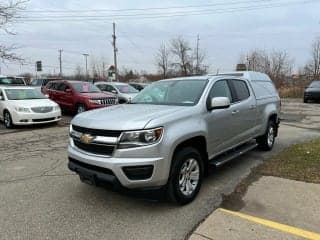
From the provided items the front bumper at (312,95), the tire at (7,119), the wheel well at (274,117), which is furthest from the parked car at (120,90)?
the front bumper at (312,95)

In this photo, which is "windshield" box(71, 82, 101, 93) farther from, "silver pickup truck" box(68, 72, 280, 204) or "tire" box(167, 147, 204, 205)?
"tire" box(167, 147, 204, 205)

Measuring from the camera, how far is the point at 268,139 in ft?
26.7

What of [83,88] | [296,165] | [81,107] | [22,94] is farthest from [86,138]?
[83,88]

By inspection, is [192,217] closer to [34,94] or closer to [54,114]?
[54,114]

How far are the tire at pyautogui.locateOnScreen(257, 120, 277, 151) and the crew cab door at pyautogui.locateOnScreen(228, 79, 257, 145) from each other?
83cm

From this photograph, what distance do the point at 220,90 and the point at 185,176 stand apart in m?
1.89

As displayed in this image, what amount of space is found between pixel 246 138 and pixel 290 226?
2.95 metres

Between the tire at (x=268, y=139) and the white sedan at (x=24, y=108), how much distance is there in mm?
8058

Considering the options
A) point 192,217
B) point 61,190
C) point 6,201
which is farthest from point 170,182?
point 6,201

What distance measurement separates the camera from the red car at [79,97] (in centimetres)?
1541

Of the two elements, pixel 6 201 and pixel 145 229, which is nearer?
pixel 145 229

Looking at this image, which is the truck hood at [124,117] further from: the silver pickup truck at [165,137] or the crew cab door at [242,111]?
the crew cab door at [242,111]

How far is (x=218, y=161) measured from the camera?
571 cm

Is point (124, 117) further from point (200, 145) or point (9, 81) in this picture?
point (9, 81)
